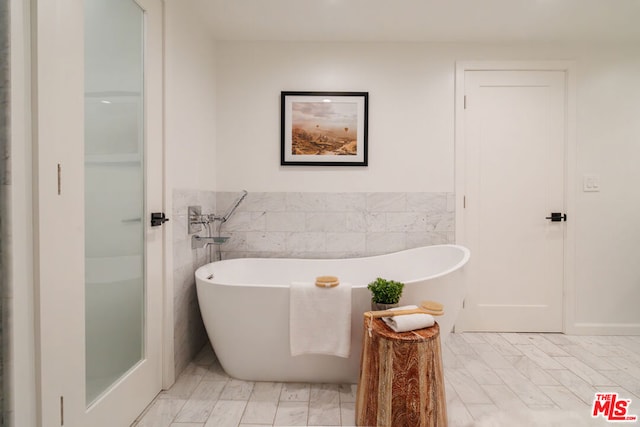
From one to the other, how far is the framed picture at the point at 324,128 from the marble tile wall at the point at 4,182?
185 cm

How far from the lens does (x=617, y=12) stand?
2246 millimetres

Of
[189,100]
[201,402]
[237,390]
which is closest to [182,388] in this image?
[201,402]

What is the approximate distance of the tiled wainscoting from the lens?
271cm

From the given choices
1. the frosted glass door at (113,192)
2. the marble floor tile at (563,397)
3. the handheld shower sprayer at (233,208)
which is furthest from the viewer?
the handheld shower sprayer at (233,208)

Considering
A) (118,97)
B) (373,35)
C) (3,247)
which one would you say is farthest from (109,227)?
(373,35)

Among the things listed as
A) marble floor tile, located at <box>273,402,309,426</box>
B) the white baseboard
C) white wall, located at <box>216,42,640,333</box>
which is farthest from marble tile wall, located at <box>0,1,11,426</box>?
the white baseboard

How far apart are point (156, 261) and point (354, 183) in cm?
162

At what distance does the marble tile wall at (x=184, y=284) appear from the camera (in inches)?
78.0

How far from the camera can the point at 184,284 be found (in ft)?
6.89

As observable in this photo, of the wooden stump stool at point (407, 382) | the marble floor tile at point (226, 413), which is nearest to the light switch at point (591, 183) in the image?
the wooden stump stool at point (407, 382)

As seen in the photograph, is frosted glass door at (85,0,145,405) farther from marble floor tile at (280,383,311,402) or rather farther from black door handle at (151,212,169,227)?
marble floor tile at (280,383,311,402)

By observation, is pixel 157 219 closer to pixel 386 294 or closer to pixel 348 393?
pixel 386 294
